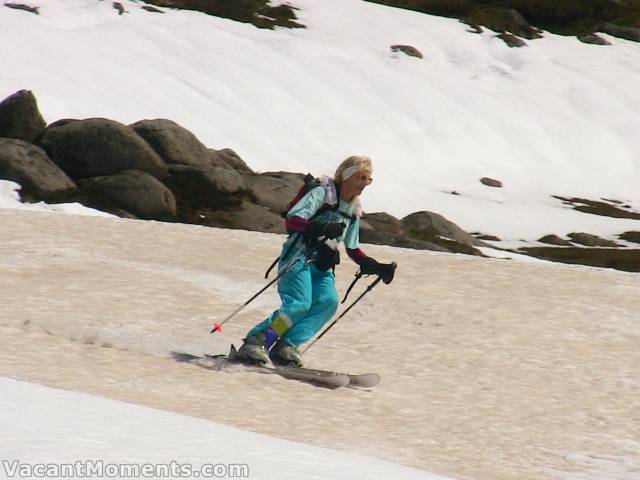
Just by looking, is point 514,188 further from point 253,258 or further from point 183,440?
point 183,440

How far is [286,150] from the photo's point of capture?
6150 centimetres

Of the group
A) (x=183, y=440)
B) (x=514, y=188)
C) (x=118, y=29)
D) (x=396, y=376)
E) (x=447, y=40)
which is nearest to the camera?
(x=183, y=440)

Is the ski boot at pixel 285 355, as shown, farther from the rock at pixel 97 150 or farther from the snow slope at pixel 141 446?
the rock at pixel 97 150

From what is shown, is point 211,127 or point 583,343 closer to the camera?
point 583,343

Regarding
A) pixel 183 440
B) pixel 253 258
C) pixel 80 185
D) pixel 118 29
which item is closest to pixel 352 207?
pixel 183 440

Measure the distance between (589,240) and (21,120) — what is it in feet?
93.2

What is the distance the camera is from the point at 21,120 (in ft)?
128

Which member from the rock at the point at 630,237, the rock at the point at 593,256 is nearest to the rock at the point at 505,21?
the rock at the point at 630,237

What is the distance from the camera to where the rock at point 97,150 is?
37.5 m

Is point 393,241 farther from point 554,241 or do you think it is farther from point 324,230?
point 324,230

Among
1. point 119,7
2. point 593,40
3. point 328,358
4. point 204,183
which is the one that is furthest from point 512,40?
point 328,358

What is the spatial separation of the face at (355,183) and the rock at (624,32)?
3412 inches

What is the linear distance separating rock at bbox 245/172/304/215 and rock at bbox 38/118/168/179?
3700mm

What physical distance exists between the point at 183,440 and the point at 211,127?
179 feet
